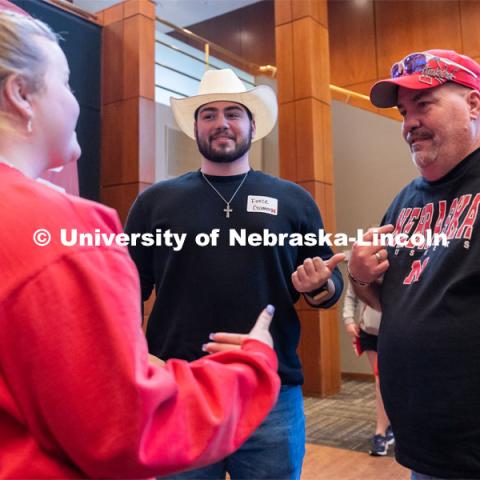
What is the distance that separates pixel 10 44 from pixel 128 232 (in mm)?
979

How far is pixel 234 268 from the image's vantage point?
4.91 feet

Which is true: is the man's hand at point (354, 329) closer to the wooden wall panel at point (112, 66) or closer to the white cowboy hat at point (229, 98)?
the white cowboy hat at point (229, 98)

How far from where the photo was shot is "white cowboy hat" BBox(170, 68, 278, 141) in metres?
1.79

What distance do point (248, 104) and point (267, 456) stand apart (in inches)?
48.3

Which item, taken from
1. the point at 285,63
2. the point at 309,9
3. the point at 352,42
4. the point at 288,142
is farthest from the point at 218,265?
the point at 352,42

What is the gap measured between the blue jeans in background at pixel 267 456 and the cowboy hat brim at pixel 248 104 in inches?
40.7

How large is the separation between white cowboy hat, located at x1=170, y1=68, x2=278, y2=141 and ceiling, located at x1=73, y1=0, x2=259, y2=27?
5.46 meters

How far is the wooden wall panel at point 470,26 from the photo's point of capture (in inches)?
248

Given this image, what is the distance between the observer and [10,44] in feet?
2.32

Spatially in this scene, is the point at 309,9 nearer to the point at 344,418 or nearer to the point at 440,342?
the point at 344,418

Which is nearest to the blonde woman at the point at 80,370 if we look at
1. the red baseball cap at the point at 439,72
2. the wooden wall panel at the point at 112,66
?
the red baseball cap at the point at 439,72

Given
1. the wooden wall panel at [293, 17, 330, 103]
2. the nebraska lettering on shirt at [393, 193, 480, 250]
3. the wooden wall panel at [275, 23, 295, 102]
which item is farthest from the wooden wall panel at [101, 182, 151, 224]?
the nebraska lettering on shirt at [393, 193, 480, 250]

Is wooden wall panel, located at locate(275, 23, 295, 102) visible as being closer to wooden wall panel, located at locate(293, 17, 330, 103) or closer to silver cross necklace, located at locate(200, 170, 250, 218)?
wooden wall panel, located at locate(293, 17, 330, 103)

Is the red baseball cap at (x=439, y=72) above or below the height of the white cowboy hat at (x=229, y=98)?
below
